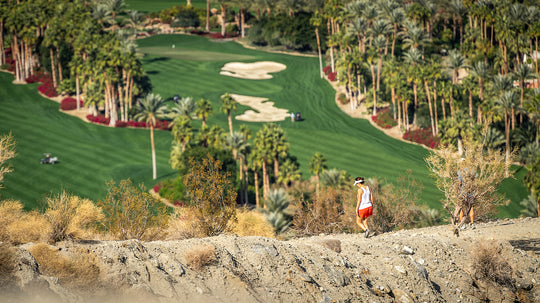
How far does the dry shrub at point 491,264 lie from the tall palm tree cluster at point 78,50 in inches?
3048

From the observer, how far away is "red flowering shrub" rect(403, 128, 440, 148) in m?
86.1

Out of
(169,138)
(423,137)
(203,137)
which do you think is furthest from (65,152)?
(423,137)

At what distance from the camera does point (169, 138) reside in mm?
90250

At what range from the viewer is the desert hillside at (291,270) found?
17.3 m

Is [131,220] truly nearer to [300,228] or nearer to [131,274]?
[131,274]

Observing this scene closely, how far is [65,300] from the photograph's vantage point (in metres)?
16.4

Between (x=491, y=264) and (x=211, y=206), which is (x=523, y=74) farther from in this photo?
(x=211, y=206)

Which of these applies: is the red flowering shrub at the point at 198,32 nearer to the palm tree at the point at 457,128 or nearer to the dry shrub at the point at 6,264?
the palm tree at the point at 457,128

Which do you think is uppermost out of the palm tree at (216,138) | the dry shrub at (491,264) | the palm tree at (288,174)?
the dry shrub at (491,264)

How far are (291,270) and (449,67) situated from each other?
78.5 m

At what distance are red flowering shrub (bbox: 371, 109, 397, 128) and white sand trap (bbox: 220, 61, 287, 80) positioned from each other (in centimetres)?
2790

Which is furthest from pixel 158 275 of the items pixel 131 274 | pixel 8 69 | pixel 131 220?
pixel 8 69

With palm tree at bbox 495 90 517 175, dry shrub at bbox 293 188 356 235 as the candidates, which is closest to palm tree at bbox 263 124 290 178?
palm tree at bbox 495 90 517 175

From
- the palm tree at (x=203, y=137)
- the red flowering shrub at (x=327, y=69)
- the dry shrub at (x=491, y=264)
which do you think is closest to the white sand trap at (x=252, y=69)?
the red flowering shrub at (x=327, y=69)
